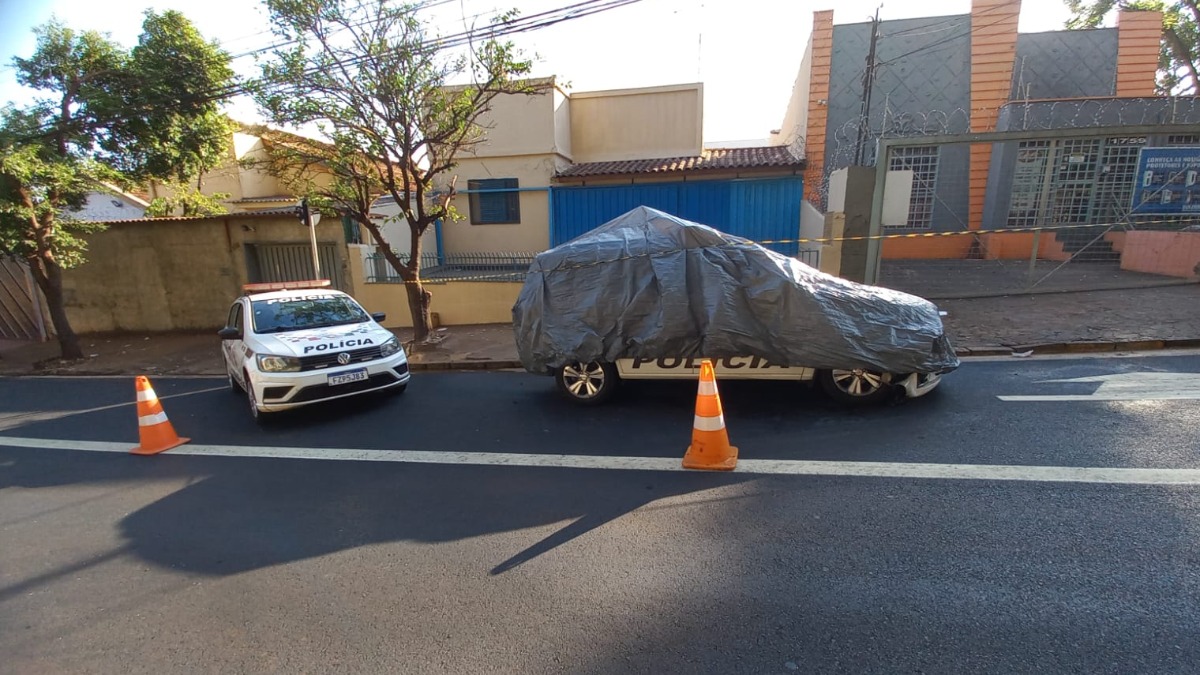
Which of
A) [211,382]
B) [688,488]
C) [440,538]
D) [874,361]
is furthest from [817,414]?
[211,382]

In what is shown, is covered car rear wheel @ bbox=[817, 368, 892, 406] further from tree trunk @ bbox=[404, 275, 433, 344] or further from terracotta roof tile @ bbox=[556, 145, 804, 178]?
terracotta roof tile @ bbox=[556, 145, 804, 178]

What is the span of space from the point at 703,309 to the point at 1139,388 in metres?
4.30

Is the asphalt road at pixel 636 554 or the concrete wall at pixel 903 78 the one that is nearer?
the asphalt road at pixel 636 554

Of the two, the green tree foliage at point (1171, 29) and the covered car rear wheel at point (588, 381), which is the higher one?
the green tree foliage at point (1171, 29)

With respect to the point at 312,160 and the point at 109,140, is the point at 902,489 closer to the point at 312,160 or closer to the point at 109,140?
the point at 312,160

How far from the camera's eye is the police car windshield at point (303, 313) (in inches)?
255

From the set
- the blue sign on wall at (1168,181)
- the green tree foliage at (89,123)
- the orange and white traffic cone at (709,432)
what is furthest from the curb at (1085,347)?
the green tree foliage at (89,123)

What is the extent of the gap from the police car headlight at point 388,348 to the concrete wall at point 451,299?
438 cm

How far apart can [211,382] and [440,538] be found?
7.56 metres

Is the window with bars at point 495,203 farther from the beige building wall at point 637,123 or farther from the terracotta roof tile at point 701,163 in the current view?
the beige building wall at point 637,123

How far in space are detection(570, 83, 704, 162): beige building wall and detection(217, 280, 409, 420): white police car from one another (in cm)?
1018

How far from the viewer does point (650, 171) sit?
535 inches

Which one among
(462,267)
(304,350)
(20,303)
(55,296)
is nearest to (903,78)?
(462,267)

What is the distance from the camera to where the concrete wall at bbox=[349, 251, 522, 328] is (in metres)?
10.9
